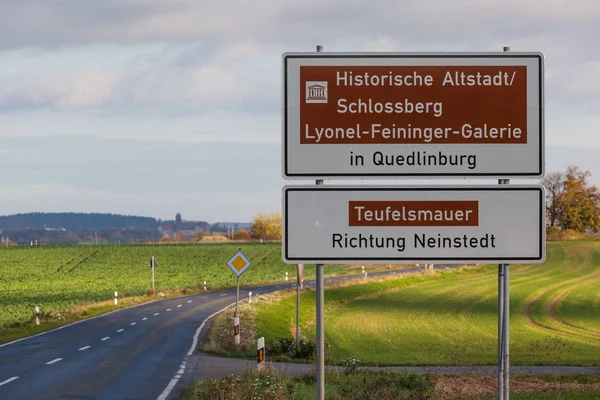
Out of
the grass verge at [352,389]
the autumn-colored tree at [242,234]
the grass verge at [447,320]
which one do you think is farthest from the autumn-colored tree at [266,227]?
the grass verge at [352,389]

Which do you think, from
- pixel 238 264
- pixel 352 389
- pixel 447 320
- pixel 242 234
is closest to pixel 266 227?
pixel 242 234

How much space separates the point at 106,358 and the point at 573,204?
116m

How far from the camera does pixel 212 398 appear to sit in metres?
13.9

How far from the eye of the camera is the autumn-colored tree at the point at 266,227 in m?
179

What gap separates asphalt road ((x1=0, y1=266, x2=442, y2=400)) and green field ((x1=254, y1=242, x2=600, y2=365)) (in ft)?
14.9

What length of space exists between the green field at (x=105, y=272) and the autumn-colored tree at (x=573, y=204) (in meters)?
38.7

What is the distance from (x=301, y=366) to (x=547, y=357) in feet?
39.6

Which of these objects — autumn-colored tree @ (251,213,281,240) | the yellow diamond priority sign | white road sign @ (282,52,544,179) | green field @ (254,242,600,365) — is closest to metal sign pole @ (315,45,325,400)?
white road sign @ (282,52,544,179)

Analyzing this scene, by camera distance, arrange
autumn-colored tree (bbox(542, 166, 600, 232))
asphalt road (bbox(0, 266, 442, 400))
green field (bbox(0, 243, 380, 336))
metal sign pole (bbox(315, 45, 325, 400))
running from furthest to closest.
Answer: autumn-colored tree (bbox(542, 166, 600, 232)) → green field (bbox(0, 243, 380, 336)) → asphalt road (bbox(0, 266, 442, 400)) → metal sign pole (bbox(315, 45, 325, 400))

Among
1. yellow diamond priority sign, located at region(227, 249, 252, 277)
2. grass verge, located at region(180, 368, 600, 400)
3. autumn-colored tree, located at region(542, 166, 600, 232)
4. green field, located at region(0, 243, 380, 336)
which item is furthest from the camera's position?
autumn-colored tree, located at region(542, 166, 600, 232)

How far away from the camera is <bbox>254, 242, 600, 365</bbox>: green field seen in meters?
35.2

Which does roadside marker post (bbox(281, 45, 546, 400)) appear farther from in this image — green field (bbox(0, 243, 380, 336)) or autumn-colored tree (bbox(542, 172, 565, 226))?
autumn-colored tree (bbox(542, 172, 565, 226))

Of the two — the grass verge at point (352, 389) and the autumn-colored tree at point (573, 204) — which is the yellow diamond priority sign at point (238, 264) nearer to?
the grass verge at point (352, 389)

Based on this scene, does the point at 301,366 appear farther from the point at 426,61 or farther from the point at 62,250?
the point at 62,250
